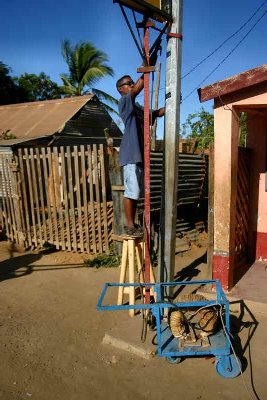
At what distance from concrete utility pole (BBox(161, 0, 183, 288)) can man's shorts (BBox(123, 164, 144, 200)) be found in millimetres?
285

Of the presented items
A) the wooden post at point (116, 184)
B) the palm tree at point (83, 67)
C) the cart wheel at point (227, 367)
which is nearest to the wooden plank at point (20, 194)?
the wooden post at point (116, 184)

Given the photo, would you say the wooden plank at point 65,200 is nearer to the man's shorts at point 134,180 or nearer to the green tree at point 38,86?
the man's shorts at point 134,180

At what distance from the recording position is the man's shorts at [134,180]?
144 inches

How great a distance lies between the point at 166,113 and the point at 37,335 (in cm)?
297

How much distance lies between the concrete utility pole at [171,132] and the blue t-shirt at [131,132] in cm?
31

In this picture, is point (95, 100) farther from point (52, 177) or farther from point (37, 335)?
point (37, 335)

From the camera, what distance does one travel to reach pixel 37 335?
388 centimetres

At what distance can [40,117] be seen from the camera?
45.0 ft

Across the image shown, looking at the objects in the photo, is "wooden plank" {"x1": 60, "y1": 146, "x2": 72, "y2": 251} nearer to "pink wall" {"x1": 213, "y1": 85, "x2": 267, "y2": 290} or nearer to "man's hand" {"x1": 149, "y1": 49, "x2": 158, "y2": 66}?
"pink wall" {"x1": 213, "y1": 85, "x2": 267, "y2": 290}

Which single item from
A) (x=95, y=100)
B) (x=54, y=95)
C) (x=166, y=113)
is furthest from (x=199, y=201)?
(x=54, y=95)

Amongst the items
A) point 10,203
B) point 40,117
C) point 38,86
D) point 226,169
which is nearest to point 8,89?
point 38,86

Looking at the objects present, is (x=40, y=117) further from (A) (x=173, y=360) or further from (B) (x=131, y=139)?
(A) (x=173, y=360)

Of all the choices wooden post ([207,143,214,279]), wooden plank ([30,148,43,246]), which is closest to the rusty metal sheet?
wooden plank ([30,148,43,246])

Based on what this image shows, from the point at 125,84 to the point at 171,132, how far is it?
733 millimetres
